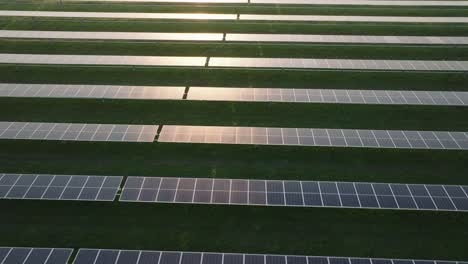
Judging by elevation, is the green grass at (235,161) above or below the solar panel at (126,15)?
below

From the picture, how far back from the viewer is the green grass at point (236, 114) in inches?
1417

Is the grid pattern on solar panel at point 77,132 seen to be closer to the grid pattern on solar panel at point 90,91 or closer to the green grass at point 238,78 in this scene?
the grid pattern on solar panel at point 90,91

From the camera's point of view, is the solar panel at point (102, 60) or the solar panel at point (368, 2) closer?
the solar panel at point (102, 60)

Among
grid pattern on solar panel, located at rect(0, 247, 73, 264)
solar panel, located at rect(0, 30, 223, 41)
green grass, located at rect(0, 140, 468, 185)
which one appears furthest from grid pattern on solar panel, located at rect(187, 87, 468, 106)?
grid pattern on solar panel, located at rect(0, 247, 73, 264)

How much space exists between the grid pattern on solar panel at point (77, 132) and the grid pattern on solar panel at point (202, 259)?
38.1 feet

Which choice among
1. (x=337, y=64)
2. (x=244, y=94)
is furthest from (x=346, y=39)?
(x=244, y=94)

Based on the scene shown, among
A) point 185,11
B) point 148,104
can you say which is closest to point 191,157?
point 148,104

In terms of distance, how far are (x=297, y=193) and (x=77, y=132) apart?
19330 mm

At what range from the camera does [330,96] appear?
39.3 meters

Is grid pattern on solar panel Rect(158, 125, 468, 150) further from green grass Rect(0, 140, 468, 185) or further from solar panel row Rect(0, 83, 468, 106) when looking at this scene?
solar panel row Rect(0, 83, 468, 106)

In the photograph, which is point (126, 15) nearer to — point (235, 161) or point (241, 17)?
point (241, 17)

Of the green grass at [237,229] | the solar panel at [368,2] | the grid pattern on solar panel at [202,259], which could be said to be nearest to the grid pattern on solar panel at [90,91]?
the green grass at [237,229]

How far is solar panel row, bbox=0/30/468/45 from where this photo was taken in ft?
174

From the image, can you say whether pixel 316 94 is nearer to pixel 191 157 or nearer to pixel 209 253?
pixel 191 157
